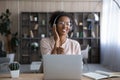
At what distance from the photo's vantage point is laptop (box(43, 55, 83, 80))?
1651mm

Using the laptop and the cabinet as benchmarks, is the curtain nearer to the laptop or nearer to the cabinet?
the cabinet

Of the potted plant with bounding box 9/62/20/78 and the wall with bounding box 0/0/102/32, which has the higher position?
the wall with bounding box 0/0/102/32

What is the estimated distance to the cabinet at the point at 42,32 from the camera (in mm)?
8055

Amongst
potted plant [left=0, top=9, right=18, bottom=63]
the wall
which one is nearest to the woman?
potted plant [left=0, top=9, right=18, bottom=63]

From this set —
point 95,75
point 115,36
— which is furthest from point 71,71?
point 115,36

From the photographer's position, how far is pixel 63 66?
166cm

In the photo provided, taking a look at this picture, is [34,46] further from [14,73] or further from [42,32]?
[14,73]

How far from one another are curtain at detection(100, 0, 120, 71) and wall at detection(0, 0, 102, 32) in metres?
0.71

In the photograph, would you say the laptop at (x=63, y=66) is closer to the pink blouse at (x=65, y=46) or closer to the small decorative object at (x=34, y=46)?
the pink blouse at (x=65, y=46)

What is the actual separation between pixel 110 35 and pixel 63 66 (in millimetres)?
5641

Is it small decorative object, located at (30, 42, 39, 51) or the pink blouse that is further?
small decorative object, located at (30, 42, 39, 51)

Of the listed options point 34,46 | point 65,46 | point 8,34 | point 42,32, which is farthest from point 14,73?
point 42,32

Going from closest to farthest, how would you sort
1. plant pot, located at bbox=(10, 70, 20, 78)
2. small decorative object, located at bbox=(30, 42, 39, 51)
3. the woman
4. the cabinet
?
plant pot, located at bbox=(10, 70, 20, 78), the woman, small decorative object, located at bbox=(30, 42, 39, 51), the cabinet

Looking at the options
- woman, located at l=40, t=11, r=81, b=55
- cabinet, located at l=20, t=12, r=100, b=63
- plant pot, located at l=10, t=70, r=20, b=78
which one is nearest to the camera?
plant pot, located at l=10, t=70, r=20, b=78
